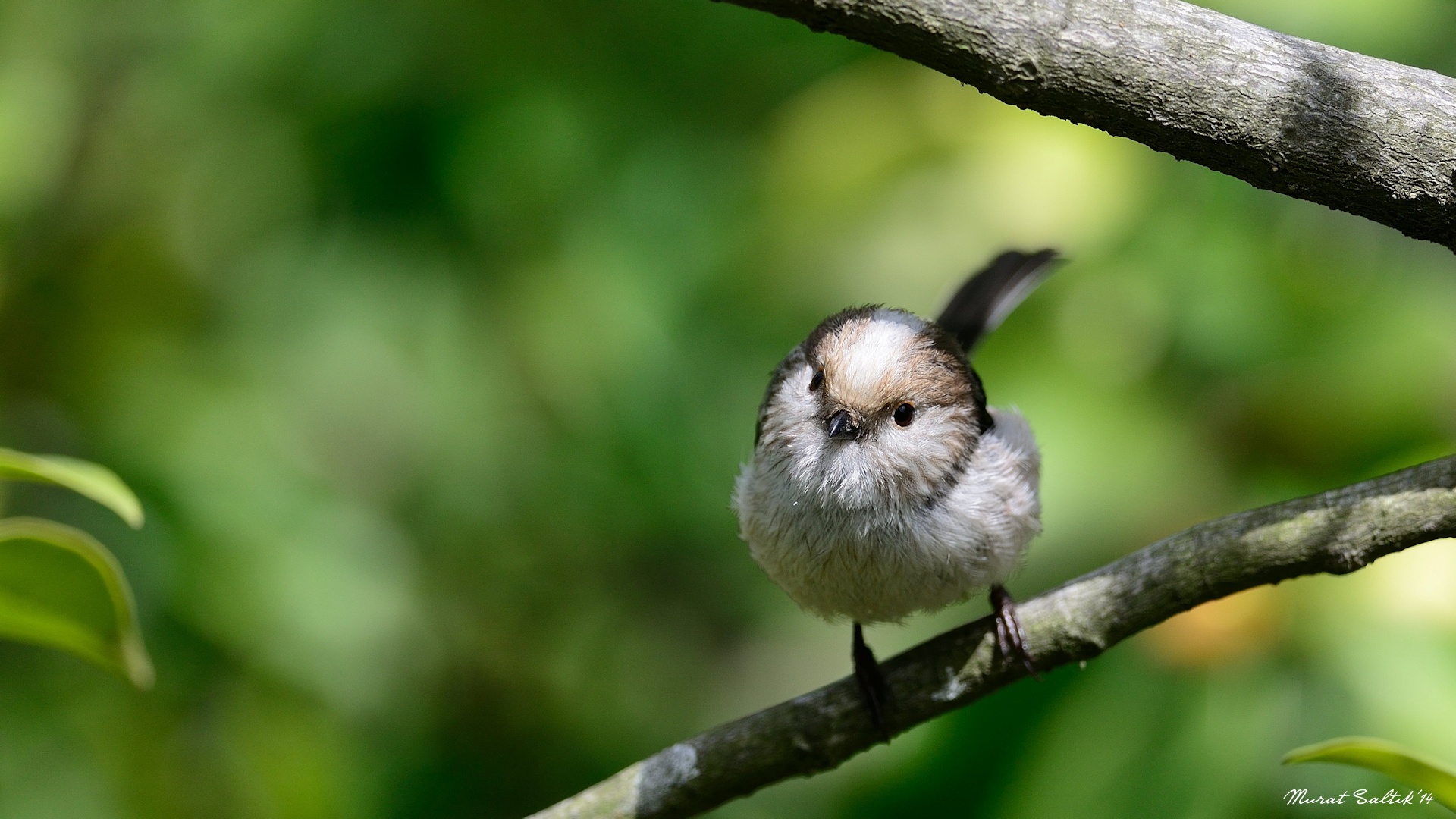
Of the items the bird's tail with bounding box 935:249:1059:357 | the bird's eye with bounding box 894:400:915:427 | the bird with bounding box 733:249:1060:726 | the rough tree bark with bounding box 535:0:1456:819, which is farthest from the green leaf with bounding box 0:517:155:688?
the bird's tail with bounding box 935:249:1059:357

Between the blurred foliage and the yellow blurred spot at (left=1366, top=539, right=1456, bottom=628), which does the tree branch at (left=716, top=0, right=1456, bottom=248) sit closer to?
the blurred foliage


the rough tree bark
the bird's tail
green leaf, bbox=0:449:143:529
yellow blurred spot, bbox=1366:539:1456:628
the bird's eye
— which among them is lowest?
yellow blurred spot, bbox=1366:539:1456:628

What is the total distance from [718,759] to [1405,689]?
1.28m

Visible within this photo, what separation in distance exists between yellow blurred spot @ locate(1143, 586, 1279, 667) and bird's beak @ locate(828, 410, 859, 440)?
0.74 m

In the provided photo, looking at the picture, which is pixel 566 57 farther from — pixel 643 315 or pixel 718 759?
pixel 718 759

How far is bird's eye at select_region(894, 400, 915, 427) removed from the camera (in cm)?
224

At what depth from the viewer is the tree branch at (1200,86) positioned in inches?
53.4

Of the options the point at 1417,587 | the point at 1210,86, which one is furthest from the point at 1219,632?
the point at 1210,86

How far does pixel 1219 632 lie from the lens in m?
2.31

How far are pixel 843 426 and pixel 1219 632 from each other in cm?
90

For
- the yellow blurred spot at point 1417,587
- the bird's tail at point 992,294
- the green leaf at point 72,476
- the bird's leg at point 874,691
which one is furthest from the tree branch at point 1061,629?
the green leaf at point 72,476

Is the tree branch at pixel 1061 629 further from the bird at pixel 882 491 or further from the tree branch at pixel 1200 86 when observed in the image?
the tree branch at pixel 1200 86

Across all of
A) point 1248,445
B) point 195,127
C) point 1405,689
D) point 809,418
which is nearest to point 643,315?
point 809,418

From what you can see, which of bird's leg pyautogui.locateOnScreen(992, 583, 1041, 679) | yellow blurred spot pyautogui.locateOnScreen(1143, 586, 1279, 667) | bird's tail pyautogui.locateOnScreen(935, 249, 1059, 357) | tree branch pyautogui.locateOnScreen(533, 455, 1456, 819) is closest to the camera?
tree branch pyautogui.locateOnScreen(533, 455, 1456, 819)
